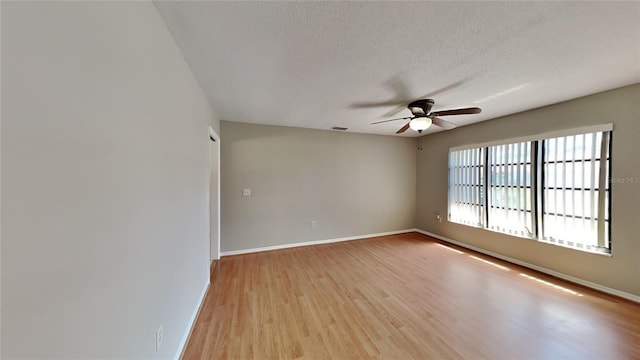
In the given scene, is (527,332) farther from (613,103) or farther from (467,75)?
(613,103)

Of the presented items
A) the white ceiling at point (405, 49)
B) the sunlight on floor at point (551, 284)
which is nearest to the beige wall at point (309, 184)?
the white ceiling at point (405, 49)

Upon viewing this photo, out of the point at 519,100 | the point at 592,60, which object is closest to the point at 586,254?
the point at 519,100

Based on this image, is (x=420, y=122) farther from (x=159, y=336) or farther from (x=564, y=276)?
(x=159, y=336)

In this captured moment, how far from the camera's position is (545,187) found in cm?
309

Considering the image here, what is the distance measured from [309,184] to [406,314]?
2.79 metres

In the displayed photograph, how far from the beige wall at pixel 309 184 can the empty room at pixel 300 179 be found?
0.05m

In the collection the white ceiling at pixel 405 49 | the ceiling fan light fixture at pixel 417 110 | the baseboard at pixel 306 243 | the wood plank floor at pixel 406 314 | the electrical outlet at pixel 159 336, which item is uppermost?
the white ceiling at pixel 405 49

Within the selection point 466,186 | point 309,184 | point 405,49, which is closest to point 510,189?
point 466,186

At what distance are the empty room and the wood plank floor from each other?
2 centimetres

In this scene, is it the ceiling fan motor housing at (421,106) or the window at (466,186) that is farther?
the window at (466,186)

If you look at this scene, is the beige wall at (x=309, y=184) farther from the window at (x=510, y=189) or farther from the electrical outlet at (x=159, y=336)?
the electrical outlet at (x=159, y=336)

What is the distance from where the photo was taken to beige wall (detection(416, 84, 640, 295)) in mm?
2357

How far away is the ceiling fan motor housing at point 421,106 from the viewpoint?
106 inches

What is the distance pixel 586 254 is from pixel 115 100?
484 centimetres
